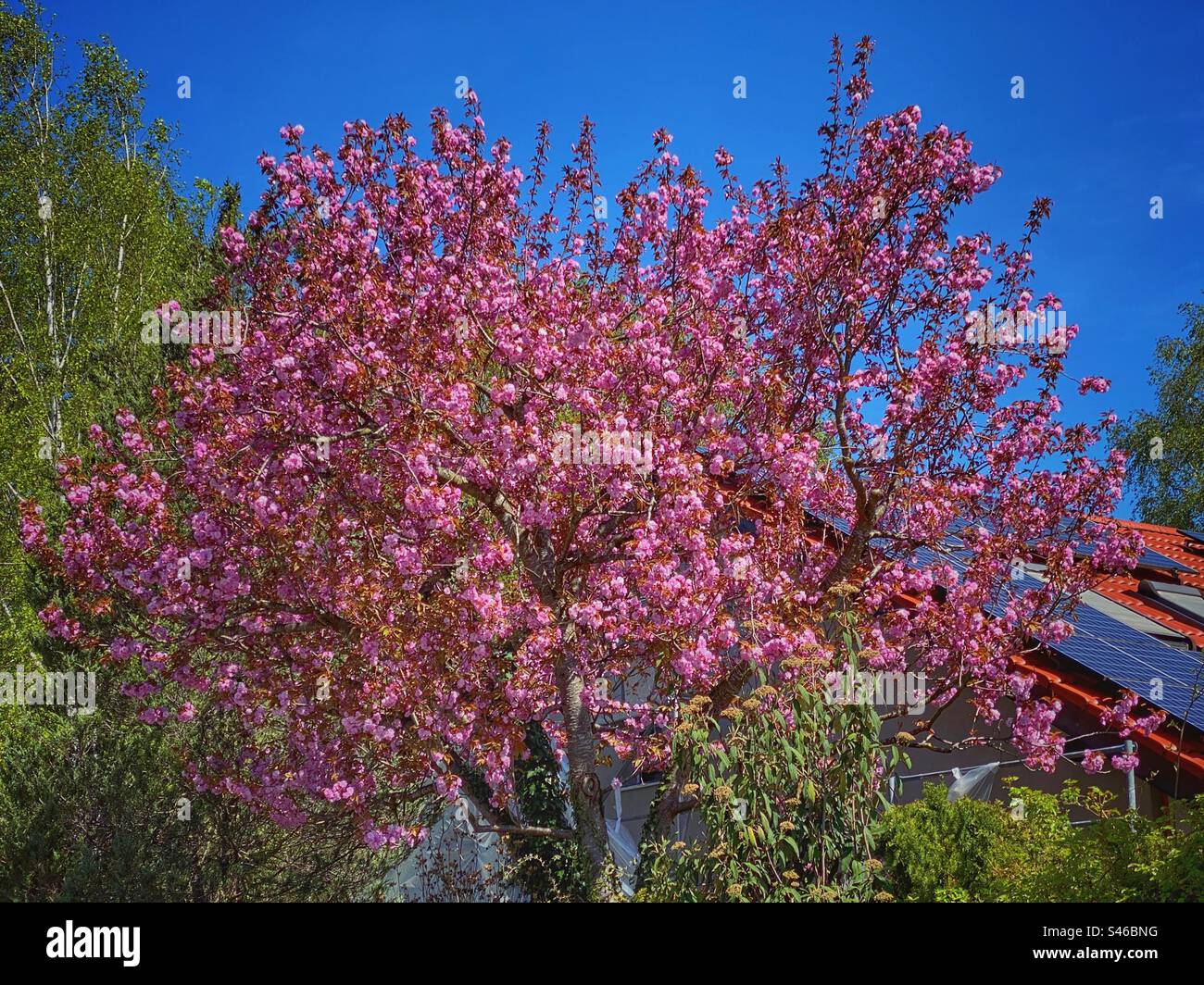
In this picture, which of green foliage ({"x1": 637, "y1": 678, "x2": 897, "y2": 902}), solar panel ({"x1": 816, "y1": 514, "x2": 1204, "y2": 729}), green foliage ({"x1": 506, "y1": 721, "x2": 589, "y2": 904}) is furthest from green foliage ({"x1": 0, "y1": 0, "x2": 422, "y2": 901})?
solar panel ({"x1": 816, "y1": 514, "x2": 1204, "y2": 729})

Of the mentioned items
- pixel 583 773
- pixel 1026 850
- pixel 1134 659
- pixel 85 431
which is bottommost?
pixel 1026 850

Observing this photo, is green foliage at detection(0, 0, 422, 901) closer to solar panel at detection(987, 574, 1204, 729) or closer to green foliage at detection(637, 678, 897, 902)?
green foliage at detection(637, 678, 897, 902)

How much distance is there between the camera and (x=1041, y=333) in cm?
1032

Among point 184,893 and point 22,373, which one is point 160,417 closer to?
point 184,893

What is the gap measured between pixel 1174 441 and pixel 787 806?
27625mm

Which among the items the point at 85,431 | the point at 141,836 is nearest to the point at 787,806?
the point at 141,836

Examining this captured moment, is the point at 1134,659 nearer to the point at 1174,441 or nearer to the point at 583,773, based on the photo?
the point at 583,773

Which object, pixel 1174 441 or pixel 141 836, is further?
pixel 1174 441

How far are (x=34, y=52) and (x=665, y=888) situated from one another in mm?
25222

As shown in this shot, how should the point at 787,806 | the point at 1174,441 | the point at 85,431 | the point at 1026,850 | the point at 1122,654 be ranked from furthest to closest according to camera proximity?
the point at 1174,441, the point at 85,431, the point at 1122,654, the point at 1026,850, the point at 787,806

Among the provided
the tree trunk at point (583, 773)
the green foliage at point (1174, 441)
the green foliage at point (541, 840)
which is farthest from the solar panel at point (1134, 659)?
the green foliage at point (1174, 441)

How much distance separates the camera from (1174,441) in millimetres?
29906

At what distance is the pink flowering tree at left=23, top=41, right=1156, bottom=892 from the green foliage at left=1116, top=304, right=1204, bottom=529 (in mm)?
22441
